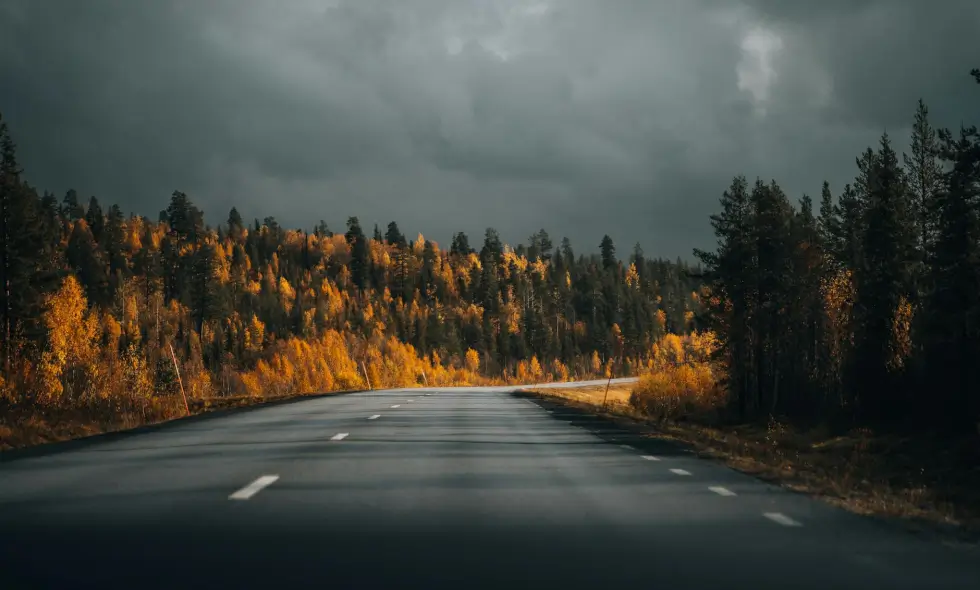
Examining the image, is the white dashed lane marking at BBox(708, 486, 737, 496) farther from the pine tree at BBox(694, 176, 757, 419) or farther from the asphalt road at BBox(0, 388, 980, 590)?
the pine tree at BBox(694, 176, 757, 419)

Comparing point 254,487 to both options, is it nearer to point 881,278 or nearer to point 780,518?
point 780,518

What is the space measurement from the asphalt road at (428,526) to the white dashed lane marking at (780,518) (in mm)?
50

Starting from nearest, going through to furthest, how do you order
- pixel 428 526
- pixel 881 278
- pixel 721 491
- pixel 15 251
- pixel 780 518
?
1. pixel 428 526
2. pixel 780 518
3. pixel 721 491
4. pixel 881 278
5. pixel 15 251

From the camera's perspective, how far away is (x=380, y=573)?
20.9 feet

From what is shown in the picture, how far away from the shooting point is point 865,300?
171ft

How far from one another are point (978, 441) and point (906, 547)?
2518cm

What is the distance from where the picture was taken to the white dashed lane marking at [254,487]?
10102 mm

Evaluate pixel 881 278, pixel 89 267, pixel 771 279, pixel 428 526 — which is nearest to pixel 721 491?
pixel 428 526

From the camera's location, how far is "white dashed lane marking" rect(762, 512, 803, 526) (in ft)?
29.2

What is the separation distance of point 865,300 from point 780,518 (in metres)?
46.4

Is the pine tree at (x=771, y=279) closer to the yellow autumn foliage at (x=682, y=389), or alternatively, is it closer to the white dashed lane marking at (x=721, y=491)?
the yellow autumn foliage at (x=682, y=389)

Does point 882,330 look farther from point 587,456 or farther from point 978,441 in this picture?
point 587,456

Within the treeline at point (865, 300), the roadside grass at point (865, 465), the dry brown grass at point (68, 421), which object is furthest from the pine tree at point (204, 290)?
the dry brown grass at point (68, 421)

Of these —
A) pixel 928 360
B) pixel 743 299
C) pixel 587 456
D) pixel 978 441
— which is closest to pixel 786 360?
pixel 743 299
